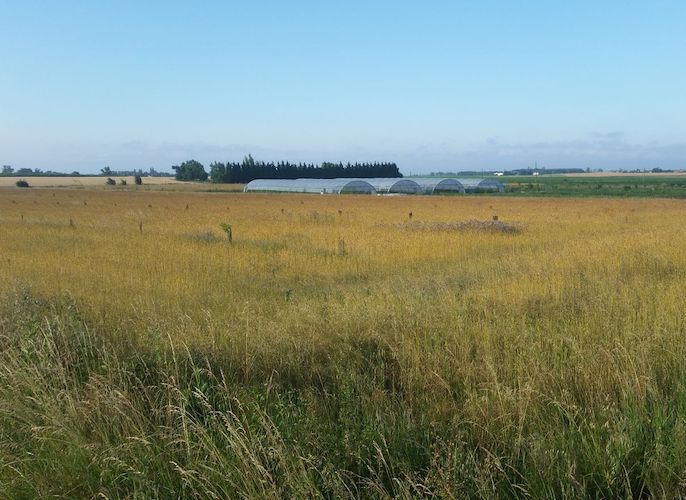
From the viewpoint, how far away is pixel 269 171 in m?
131

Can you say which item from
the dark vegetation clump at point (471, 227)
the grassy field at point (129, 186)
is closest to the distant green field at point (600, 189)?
the dark vegetation clump at point (471, 227)

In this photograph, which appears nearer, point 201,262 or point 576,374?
point 576,374

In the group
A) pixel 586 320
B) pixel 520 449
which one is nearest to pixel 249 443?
pixel 520 449

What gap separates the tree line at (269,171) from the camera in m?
128

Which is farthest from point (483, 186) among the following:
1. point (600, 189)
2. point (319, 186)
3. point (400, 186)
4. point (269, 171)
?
point (269, 171)

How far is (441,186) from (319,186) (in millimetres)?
18668

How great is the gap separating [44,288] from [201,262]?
14.3ft

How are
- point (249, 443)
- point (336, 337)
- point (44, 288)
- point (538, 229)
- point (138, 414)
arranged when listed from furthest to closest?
point (538, 229), point (44, 288), point (336, 337), point (138, 414), point (249, 443)

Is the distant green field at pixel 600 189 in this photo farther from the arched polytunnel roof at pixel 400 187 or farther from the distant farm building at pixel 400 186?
the arched polytunnel roof at pixel 400 187

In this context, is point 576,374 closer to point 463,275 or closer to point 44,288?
point 463,275

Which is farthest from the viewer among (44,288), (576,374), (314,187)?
(314,187)

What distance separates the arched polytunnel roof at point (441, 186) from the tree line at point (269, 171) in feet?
188

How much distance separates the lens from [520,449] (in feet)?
11.2

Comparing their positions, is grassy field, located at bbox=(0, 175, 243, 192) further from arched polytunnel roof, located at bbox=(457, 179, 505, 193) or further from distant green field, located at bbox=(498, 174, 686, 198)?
distant green field, located at bbox=(498, 174, 686, 198)
